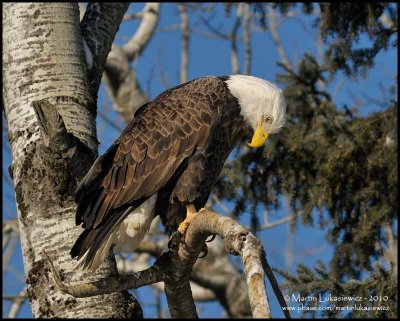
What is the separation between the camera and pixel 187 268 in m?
3.56

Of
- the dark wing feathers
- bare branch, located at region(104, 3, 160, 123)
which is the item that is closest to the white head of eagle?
the dark wing feathers

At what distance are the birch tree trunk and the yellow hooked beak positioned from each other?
2.92 ft

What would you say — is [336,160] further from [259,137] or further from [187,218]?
[187,218]

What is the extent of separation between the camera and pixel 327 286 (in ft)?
13.4

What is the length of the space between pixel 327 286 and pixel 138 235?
0.92 meters

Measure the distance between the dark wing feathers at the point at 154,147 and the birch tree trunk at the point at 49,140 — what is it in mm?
179

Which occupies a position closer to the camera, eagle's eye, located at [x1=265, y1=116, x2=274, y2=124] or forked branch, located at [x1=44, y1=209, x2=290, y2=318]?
forked branch, located at [x1=44, y1=209, x2=290, y2=318]

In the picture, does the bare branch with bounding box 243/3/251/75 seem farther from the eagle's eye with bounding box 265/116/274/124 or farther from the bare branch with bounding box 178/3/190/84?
the eagle's eye with bounding box 265/116/274/124

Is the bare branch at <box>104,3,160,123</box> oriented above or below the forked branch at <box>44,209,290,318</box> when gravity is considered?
below

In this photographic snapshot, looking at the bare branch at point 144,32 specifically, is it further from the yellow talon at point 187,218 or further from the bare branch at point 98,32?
the yellow talon at point 187,218

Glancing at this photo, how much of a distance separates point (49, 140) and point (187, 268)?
0.78 m

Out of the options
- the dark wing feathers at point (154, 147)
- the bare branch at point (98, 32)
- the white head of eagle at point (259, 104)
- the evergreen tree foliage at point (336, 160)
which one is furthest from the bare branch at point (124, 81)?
the dark wing feathers at point (154, 147)

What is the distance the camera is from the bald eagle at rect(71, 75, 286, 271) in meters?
4.00

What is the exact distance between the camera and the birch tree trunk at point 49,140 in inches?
138
